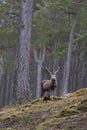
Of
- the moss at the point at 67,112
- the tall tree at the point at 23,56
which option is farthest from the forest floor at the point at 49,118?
the tall tree at the point at 23,56

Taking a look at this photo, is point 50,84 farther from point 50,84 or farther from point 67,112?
point 67,112

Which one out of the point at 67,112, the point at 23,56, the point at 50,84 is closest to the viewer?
the point at 67,112

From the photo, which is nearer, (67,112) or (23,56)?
(67,112)

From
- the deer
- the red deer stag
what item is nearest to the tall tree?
the deer

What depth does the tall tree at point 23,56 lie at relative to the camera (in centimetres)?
1366

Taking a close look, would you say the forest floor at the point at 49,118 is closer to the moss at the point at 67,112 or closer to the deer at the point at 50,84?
the moss at the point at 67,112

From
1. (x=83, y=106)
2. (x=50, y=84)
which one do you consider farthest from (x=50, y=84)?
(x=83, y=106)

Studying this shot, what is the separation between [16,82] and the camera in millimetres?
13852

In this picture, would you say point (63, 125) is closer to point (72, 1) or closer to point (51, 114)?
point (51, 114)

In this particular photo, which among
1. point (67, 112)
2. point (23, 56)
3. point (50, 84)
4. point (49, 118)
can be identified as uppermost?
point (23, 56)

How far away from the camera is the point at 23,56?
14.1 meters

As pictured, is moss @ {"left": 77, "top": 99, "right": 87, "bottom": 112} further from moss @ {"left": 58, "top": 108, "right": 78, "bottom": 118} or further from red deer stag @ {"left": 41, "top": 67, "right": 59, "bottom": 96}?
red deer stag @ {"left": 41, "top": 67, "right": 59, "bottom": 96}

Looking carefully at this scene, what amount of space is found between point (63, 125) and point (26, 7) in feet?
28.1

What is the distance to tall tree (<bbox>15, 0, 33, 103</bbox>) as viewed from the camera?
538 inches
